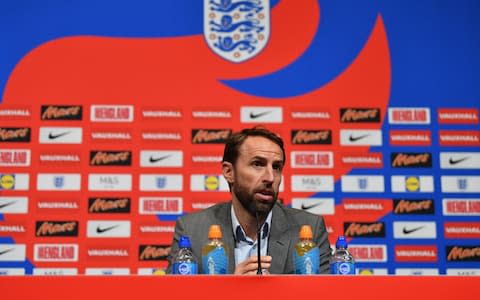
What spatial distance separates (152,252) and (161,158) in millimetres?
575

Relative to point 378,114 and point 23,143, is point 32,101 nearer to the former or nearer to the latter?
point 23,143

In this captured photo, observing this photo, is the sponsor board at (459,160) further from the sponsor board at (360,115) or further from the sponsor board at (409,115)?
the sponsor board at (360,115)

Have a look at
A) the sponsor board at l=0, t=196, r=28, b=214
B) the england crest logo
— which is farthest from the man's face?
the sponsor board at l=0, t=196, r=28, b=214

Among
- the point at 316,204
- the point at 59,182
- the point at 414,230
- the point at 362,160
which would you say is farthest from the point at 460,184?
the point at 59,182

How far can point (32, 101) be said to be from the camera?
3.70 metres

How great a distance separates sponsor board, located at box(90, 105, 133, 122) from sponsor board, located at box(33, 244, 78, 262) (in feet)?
2.59

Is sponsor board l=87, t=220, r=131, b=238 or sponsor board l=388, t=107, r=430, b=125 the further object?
sponsor board l=388, t=107, r=430, b=125

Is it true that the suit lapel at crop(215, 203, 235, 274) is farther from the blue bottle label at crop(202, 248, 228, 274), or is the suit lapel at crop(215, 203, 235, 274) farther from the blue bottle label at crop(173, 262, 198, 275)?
the blue bottle label at crop(173, 262, 198, 275)

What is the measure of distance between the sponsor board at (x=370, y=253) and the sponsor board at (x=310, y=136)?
68cm

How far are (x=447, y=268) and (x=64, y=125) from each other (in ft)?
8.25

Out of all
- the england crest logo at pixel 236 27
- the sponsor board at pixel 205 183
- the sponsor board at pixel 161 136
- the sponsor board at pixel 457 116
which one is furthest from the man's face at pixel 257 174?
the sponsor board at pixel 457 116

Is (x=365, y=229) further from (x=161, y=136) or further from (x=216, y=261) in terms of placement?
(x=216, y=261)

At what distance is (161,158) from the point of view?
3.69 metres

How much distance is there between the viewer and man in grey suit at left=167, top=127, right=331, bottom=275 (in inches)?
90.6
